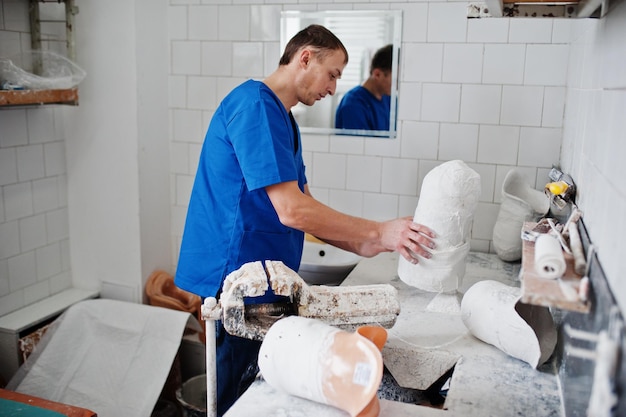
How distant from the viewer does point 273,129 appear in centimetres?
196

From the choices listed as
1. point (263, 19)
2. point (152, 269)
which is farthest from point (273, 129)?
point (152, 269)

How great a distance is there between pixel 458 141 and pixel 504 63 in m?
0.40

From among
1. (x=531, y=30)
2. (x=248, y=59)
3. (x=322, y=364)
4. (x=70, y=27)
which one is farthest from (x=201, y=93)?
(x=322, y=364)

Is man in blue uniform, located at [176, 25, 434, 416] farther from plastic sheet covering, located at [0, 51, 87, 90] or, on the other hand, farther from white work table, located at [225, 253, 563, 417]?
plastic sheet covering, located at [0, 51, 87, 90]

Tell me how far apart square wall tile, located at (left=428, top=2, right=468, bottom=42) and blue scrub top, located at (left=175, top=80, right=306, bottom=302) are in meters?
1.02

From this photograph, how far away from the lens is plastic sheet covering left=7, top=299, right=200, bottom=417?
109 inches

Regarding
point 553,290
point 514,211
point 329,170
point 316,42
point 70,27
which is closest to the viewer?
point 553,290

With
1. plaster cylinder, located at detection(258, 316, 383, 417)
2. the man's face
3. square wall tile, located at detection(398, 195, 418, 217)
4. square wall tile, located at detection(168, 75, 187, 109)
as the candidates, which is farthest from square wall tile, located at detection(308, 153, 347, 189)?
plaster cylinder, located at detection(258, 316, 383, 417)

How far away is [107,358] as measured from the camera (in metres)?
2.92

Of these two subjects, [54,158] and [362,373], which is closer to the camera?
[362,373]

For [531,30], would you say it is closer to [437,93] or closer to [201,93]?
[437,93]

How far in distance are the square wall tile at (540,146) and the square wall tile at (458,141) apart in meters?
0.21

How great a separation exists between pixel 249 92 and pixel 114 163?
1437 mm

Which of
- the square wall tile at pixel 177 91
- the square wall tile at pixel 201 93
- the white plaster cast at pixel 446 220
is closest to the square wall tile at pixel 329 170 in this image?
the square wall tile at pixel 201 93
